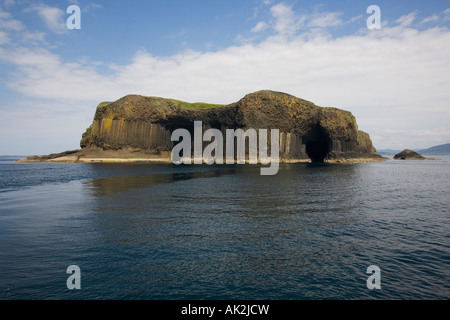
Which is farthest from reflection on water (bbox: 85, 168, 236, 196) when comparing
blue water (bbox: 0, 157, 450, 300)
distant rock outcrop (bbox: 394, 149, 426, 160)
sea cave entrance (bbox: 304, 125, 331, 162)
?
distant rock outcrop (bbox: 394, 149, 426, 160)

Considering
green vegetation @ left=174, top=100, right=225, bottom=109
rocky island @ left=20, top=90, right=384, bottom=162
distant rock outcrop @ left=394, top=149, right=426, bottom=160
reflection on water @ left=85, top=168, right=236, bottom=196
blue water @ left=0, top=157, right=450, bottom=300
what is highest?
green vegetation @ left=174, top=100, right=225, bottom=109

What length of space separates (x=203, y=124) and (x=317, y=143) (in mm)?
48802

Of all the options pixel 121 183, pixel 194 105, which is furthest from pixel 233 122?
pixel 121 183

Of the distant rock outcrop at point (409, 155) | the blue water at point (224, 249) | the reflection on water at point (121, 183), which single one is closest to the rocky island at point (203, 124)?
the distant rock outcrop at point (409, 155)

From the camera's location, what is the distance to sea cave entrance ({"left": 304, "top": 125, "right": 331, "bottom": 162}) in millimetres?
105812

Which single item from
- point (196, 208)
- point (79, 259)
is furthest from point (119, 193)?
point (79, 259)

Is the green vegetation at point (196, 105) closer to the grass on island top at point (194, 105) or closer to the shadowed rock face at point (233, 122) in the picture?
the grass on island top at point (194, 105)

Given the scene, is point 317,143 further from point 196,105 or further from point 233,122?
point 196,105

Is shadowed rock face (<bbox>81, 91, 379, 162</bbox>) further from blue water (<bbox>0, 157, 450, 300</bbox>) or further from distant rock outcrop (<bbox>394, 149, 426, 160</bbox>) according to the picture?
blue water (<bbox>0, 157, 450, 300</bbox>)

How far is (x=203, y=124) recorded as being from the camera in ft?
352

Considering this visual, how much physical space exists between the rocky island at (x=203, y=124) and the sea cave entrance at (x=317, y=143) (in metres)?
0.39

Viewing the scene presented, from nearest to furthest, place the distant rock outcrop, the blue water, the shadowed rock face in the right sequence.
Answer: the blue water
the shadowed rock face
the distant rock outcrop
